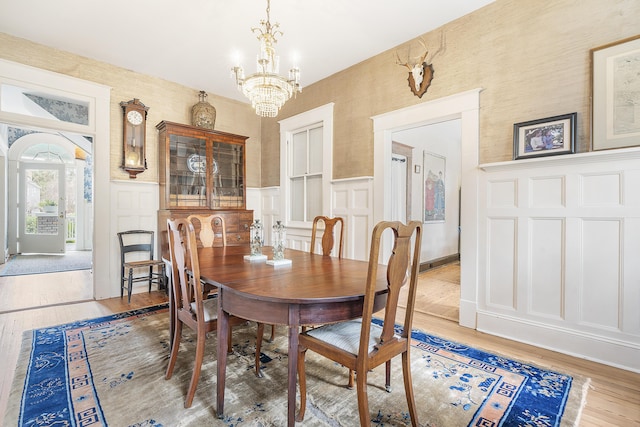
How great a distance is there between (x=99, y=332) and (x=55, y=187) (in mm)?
6714

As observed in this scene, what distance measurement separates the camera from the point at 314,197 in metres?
4.38

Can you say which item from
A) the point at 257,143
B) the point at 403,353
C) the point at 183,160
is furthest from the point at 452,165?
the point at 403,353

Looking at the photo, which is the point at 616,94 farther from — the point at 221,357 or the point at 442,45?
the point at 221,357

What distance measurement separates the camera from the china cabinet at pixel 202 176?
13.0 ft

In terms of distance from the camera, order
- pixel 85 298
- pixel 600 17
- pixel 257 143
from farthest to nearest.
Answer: pixel 257 143, pixel 85 298, pixel 600 17

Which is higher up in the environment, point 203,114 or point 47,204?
point 203,114

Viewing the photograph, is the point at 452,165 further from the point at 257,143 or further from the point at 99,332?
the point at 99,332

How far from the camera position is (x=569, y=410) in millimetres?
1607

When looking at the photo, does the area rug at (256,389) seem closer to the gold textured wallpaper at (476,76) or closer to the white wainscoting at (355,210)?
the white wainscoting at (355,210)

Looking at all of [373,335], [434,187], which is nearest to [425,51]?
[373,335]

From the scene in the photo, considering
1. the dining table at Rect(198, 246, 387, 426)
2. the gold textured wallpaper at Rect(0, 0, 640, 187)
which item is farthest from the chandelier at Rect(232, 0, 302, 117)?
the gold textured wallpaper at Rect(0, 0, 640, 187)

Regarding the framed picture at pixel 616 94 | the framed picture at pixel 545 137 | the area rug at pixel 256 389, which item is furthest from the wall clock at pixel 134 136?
the framed picture at pixel 616 94

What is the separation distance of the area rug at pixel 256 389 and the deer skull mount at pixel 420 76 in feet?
8.05

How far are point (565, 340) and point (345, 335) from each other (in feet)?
6.34
